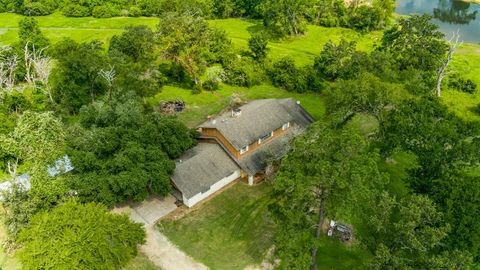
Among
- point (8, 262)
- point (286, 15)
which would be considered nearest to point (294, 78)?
point (286, 15)

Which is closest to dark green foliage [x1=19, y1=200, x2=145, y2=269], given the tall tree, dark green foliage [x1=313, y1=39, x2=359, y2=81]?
the tall tree

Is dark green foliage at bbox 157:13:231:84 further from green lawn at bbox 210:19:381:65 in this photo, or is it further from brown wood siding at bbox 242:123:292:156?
brown wood siding at bbox 242:123:292:156

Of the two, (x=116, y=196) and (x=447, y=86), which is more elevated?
(x=116, y=196)

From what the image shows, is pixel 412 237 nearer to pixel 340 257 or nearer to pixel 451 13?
pixel 340 257

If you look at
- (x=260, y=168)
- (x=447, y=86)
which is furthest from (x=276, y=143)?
(x=447, y=86)

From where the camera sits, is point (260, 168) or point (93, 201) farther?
point (260, 168)

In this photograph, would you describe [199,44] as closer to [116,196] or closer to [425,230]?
[116,196]

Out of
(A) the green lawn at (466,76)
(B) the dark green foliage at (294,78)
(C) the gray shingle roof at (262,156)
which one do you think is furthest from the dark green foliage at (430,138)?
(B) the dark green foliage at (294,78)
